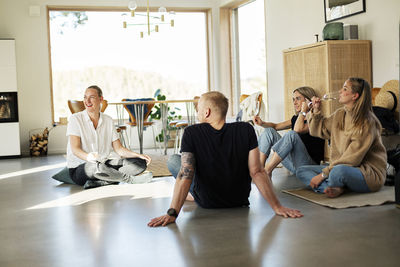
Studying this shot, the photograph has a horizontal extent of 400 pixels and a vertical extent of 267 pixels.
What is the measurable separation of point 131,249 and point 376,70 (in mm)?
4050

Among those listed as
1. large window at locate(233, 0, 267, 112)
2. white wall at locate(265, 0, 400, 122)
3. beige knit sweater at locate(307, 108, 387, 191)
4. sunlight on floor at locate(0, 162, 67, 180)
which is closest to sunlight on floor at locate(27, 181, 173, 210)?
beige knit sweater at locate(307, 108, 387, 191)

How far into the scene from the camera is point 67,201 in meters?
4.34

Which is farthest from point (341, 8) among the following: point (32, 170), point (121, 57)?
point (121, 57)

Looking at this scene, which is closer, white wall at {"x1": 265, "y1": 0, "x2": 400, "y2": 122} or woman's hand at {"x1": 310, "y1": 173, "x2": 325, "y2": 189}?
woman's hand at {"x1": 310, "y1": 173, "x2": 325, "y2": 189}

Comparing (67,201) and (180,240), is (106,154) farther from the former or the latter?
(180,240)

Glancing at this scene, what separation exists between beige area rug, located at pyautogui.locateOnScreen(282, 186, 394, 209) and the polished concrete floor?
8 centimetres

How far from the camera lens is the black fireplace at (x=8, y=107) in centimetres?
883

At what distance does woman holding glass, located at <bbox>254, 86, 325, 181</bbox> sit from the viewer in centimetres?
466

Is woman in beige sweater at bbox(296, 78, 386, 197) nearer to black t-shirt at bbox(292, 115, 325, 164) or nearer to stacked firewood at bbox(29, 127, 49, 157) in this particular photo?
black t-shirt at bbox(292, 115, 325, 164)

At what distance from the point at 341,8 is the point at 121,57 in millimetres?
5011

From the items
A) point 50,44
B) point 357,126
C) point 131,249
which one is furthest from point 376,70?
point 50,44

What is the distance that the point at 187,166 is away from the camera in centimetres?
333

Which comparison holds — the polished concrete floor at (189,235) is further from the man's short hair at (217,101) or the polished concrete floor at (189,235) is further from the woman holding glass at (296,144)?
the man's short hair at (217,101)

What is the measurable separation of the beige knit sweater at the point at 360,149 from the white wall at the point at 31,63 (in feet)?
21.6
